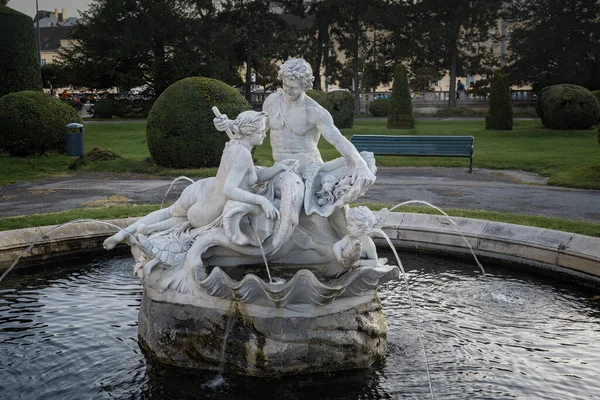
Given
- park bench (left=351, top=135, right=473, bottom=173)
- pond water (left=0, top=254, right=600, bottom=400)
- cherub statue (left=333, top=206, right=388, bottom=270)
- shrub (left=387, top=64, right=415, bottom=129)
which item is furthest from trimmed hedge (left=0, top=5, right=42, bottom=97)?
cherub statue (left=333, top=206, right=388, bottom=270)

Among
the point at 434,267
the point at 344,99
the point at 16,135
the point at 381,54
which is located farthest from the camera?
the point at 381,54

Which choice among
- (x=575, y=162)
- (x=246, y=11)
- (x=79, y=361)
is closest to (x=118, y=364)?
(x=79, y=361)

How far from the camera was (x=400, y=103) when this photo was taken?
29391mm

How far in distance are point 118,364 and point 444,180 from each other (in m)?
11.0

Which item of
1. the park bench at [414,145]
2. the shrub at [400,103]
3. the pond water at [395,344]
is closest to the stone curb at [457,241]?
the pond water at [395,344]

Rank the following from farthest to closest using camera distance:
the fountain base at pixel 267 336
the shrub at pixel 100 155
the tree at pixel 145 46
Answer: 1. the tree at pixel 145 46
2. the shrub at pixel 100 155
3. the fountain base at pixel 267 336

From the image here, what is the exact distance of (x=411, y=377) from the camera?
531cm

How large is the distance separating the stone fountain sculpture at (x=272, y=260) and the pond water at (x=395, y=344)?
22 centimetres

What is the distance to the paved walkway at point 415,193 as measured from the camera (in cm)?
1179

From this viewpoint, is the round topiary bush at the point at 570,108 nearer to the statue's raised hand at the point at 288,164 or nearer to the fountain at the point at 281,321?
the fountain at the point at 281,321

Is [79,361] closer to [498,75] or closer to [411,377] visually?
[411,377]

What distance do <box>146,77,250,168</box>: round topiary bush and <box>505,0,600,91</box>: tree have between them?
27.8 metres

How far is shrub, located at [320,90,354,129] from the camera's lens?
1112 inches

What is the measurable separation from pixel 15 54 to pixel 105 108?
14612 mm
